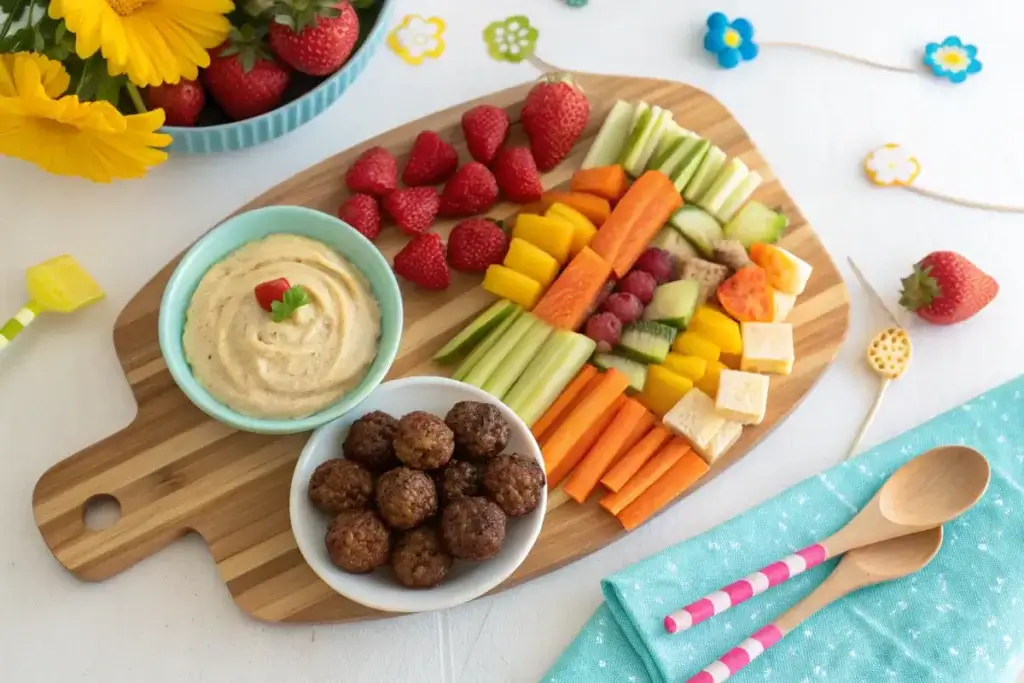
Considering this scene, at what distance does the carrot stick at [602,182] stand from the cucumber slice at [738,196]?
226 millimetres

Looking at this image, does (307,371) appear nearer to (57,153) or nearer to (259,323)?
(259,323)

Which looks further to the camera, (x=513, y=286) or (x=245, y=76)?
(x=513, y=286)

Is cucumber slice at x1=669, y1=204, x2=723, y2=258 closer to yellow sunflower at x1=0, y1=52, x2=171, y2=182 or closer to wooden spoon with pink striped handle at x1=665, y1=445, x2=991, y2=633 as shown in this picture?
wooden spoon with pink striped handle at x1=665, y1=445, x2=991, y2=633

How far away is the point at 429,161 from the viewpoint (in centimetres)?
207

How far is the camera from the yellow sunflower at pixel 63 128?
1.63m

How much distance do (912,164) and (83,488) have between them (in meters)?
1.98

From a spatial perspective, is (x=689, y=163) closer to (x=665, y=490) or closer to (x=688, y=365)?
(x=688, y=365)

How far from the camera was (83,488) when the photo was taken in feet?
5.96

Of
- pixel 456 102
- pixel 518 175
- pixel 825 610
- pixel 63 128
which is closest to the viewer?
pixel 63 128

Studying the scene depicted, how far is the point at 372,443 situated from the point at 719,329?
76 centimetres

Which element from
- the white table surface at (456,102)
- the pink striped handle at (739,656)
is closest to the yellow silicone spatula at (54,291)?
the white table surface at (456,102)

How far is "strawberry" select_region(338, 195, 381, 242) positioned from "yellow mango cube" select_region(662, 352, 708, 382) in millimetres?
675

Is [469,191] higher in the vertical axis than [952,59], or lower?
lower

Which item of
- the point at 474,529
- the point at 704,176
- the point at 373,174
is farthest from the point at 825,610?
the point at 373,174
